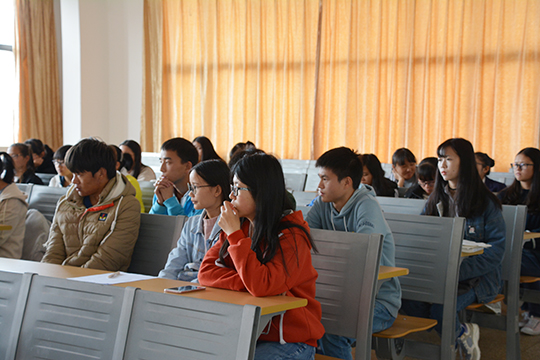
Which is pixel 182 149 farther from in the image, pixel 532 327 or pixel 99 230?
pixel 532 327

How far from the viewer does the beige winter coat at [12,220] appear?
2982 millimetres

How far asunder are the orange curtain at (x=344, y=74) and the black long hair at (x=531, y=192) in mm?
2636

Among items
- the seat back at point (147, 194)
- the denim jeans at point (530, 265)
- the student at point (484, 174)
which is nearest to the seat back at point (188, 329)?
the seat back at point (147, 194)

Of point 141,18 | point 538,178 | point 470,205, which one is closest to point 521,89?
point 538,178

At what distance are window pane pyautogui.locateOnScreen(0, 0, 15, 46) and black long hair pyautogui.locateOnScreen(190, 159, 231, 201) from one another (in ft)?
23.8

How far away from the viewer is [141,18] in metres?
8.62

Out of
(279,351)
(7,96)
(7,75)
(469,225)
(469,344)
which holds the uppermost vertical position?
(7,75)

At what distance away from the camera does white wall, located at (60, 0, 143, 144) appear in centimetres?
814

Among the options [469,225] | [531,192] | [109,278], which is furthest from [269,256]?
[531,192]

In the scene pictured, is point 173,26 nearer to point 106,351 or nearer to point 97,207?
point 97,207

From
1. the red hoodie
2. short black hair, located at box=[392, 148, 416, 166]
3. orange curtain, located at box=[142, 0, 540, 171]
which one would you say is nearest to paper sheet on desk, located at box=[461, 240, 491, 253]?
the red hoodie

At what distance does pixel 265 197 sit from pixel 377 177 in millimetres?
2565

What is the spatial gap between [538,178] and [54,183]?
3.94 metres

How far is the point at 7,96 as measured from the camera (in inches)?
321
